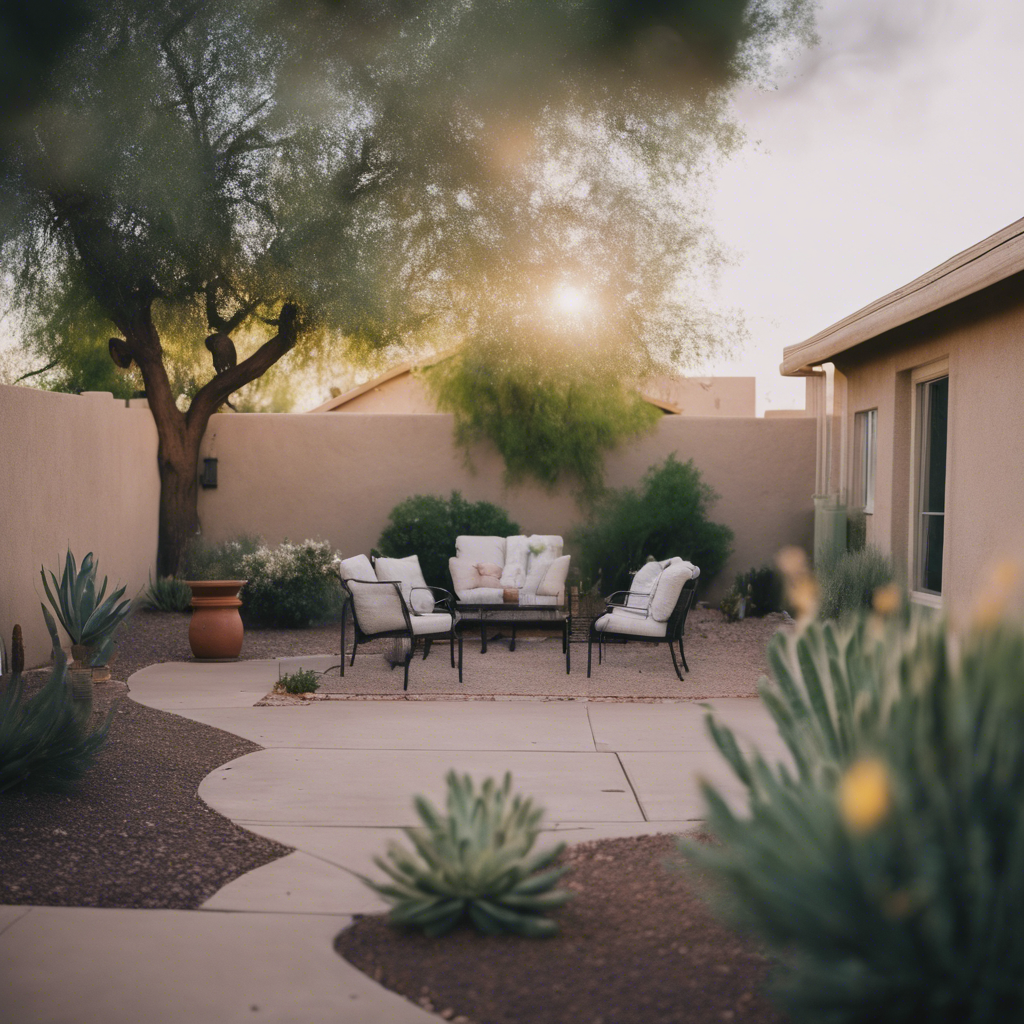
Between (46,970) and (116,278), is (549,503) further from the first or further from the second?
(46,970)

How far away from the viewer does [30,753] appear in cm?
485

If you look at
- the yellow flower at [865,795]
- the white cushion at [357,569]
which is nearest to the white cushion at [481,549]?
the white cushion at [357,569]

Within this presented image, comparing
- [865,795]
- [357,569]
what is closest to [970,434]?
[357,569]

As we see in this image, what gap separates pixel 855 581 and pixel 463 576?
13.6 ft

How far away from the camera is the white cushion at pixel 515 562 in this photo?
38.9 feet

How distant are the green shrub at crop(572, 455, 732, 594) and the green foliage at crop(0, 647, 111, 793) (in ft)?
27.3

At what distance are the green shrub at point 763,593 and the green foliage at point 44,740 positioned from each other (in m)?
9.28

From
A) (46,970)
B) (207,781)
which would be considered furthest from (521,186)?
(46,970)

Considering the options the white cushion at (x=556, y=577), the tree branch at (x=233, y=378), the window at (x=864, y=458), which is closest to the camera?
the window at (x=864, y=458)

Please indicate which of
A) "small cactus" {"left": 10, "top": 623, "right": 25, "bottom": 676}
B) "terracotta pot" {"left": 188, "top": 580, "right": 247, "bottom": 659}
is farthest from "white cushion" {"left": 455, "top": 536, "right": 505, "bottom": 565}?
"small cactus" {"left": 10, "top": 623, "right": 25, "bottom": 676}

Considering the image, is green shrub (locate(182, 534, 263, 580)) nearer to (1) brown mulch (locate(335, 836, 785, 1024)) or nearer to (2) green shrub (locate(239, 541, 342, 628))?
(2) green shrub (locate(239, 541, 342, 628))

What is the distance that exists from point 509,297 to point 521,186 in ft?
4.21

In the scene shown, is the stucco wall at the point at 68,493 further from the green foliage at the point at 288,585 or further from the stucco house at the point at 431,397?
the stucco house at the point at 431,397

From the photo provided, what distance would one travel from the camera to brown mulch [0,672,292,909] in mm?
3898
